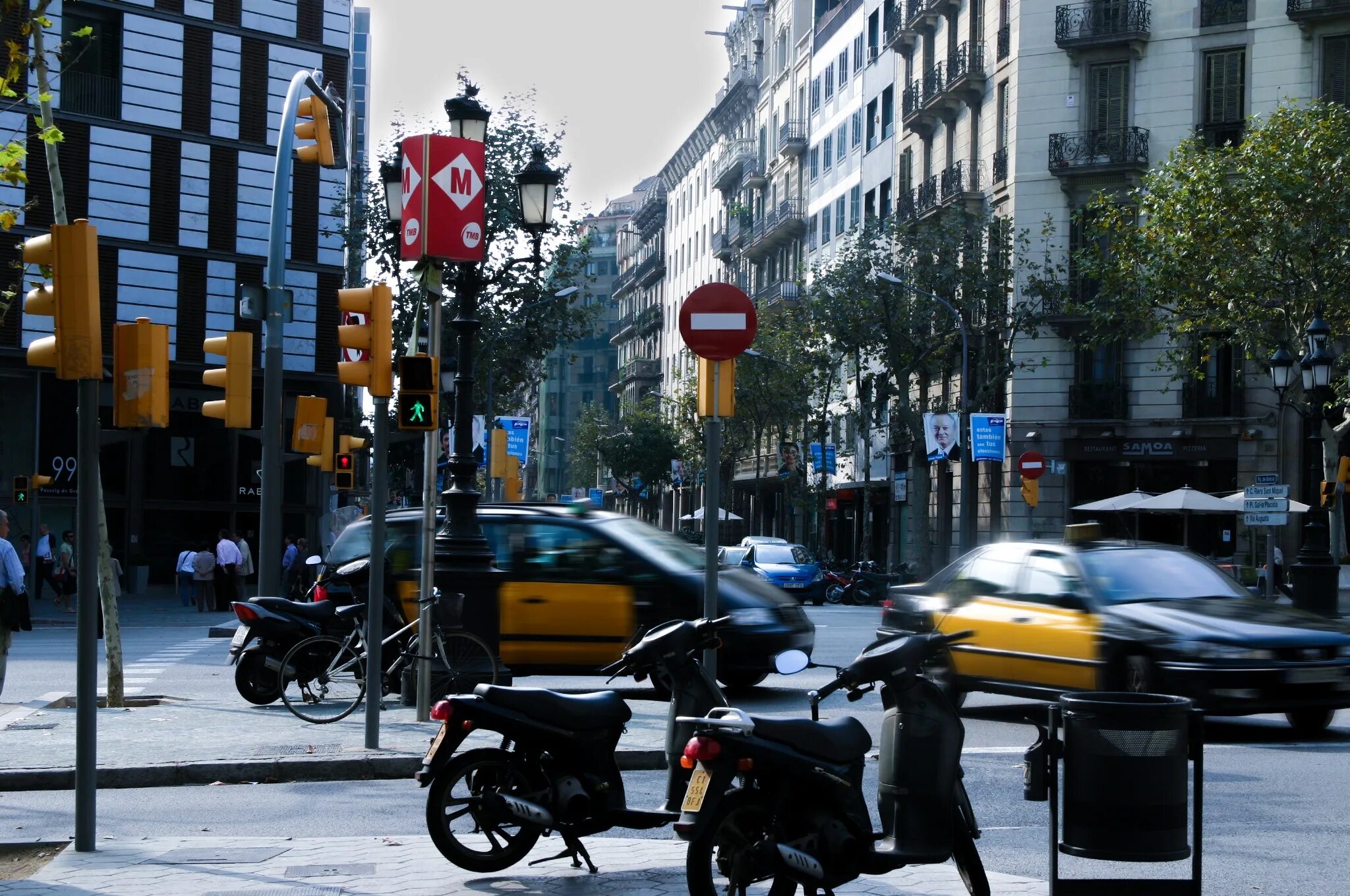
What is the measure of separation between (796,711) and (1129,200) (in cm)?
3313

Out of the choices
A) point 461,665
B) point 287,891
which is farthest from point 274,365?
point 287,891

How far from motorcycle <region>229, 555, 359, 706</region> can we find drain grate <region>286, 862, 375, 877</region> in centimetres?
752

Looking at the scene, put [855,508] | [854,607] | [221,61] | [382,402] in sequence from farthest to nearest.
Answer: [855,508] < [221,61] < [854,607] < [382,402]

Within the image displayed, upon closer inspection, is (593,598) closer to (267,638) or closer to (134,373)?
(267,638)

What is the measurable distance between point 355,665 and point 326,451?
13226mm

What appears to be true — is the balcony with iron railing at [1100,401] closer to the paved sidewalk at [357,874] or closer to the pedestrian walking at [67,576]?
the pedestrian walking at [67,576]

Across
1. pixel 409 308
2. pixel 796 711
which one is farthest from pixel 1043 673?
pixel 409 308

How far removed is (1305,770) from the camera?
11000 mm

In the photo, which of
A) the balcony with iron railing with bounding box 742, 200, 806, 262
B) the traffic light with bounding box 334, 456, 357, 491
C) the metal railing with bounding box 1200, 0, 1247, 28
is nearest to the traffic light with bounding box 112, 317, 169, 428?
the traffic light with bounding box 334, 456, 357, 491

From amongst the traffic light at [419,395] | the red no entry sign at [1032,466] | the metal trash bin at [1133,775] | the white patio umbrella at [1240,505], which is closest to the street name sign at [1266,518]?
the white patio umbrella at [1240,505]

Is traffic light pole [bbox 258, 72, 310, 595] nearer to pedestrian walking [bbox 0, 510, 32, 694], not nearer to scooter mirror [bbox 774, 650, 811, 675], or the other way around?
pedestrian walking [bbox 0, 510, 32, 694]

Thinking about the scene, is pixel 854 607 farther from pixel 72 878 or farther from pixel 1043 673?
pixel 72 878

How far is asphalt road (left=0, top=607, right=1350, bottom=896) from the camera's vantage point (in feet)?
25.6

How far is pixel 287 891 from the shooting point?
693 cm
